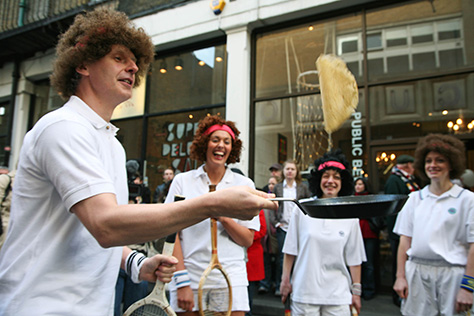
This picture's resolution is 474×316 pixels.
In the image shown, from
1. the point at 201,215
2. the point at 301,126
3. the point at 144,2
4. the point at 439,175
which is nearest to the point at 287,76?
the point at 301,126

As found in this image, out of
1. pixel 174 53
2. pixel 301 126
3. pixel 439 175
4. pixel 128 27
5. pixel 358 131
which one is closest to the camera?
pixel 128 27

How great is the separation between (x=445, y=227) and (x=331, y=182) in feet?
3.48

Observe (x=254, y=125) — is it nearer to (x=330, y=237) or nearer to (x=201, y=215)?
(x=330, y=237)

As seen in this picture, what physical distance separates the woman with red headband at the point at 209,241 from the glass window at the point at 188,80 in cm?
569

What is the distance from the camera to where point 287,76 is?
326 inches

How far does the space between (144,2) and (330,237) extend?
28.9 ft

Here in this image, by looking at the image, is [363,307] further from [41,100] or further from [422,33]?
[41,100]

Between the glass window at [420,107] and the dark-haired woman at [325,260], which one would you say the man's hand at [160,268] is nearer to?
the dark-haired woman at [325,260]

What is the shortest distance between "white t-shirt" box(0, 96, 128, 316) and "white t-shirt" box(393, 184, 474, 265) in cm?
290

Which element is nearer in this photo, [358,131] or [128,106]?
[358,131]

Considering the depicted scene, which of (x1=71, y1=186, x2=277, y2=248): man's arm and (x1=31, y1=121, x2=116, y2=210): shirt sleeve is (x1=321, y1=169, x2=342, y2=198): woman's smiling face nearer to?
(x1=71, y1=186, x2=277, y2=248): man's arm

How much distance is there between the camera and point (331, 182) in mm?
3525

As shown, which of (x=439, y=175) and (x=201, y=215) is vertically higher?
(x=439, y=175)

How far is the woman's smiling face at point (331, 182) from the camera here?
3516 millimetres
